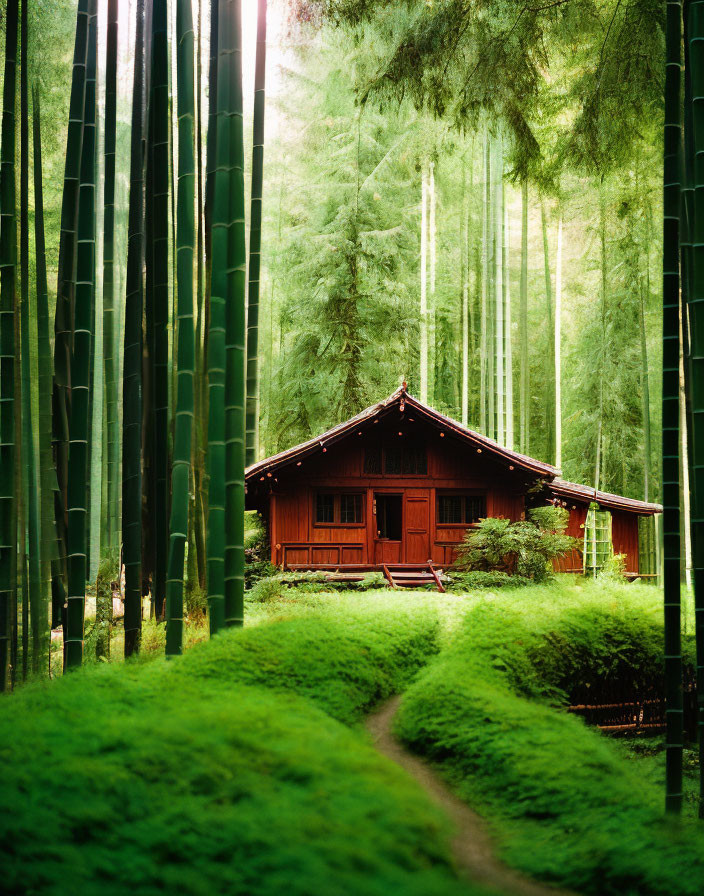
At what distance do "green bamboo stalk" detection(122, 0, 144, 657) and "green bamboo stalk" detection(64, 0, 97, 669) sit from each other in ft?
1.09

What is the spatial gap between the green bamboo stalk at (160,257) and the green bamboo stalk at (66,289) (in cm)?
46

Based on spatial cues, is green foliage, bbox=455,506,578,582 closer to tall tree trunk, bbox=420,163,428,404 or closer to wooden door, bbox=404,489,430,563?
wooden door, bbox=404,489,430,563

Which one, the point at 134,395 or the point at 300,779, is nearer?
the point at 300,779

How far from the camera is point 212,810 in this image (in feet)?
→ 8.90

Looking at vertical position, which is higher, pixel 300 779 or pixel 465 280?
pixel 465 280

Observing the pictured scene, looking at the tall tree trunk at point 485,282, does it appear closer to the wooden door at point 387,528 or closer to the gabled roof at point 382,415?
the gabled roof at point 382,415

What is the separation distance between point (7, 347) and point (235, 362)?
4.89ft

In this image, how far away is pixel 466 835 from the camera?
3.36 meters

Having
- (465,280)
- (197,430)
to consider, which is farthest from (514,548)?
(465,280)

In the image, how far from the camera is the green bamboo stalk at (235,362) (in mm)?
4629

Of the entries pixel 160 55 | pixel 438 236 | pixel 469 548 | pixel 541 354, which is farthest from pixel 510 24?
pixel 541 354

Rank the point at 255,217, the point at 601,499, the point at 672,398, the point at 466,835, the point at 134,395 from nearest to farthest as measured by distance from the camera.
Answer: the point at 466,835 < the point at 672,398 < the point at 134,395 < the point at 255,217 < the point at 601,499

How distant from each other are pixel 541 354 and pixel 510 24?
11.3 meters

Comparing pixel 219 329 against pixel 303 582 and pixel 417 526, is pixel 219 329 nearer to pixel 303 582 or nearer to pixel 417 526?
pixel 303 582
